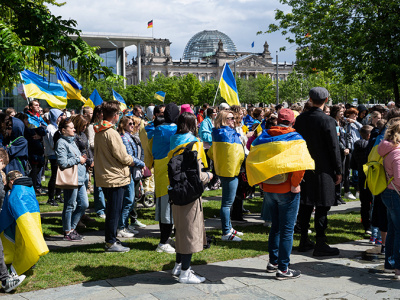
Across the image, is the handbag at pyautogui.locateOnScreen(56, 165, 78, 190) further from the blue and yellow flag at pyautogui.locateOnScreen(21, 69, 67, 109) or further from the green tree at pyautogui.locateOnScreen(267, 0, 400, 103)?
the green tree at pyautogui.locateOnScreen(267, 0, 400, 103)

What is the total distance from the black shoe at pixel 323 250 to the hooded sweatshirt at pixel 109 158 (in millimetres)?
2817

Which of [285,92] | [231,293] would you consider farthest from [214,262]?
[285,92]

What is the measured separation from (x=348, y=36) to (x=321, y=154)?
15.5 metres

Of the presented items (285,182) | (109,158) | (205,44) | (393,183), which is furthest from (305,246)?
(205,44)

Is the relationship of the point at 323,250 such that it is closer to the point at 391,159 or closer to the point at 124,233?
the point at 391,159

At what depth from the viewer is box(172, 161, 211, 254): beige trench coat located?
5457 millimetres

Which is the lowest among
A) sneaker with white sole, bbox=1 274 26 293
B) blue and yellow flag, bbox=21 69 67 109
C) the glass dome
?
sneaker with white sole, bbox=1 274 26 293

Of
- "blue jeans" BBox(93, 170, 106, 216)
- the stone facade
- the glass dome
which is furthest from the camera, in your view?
the glass dome

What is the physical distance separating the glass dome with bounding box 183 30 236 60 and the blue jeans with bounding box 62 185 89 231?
170 metres

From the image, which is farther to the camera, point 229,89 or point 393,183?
point 229,89

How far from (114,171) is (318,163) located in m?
2.81

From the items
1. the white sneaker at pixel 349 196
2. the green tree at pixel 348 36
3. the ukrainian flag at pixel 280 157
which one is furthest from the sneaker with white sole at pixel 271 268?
the green tree at pixel 348 36

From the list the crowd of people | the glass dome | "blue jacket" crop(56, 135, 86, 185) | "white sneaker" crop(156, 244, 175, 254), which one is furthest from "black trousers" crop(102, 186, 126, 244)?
the glass dome

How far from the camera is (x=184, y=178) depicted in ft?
17.8
